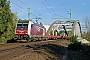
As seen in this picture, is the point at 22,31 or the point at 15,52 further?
the point at 22,31

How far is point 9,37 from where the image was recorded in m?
39.9

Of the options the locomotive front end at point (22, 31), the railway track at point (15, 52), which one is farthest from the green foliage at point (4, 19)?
the railway track at point (15, 52)

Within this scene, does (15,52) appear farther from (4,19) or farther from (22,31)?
(4,19)

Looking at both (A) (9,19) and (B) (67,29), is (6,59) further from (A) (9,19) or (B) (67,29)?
(B) (67,29)

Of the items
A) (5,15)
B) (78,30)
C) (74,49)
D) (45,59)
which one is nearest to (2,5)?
(5,15)

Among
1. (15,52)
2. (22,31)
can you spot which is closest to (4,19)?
(22,31)

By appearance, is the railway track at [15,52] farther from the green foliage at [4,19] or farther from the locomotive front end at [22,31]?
the green foliage at [4,19]

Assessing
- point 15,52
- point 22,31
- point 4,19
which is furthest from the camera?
point 4,19

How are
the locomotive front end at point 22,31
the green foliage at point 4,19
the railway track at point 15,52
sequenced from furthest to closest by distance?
1. the green foliage at point 4,19
2. the locomotive front end at point 22,31
3. the railway track at point 15,52

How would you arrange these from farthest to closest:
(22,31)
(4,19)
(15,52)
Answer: (4,19), (22,31), (15,52)

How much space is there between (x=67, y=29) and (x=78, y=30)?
51.2 ft

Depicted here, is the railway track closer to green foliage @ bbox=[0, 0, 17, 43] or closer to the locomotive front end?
the locomotive front end

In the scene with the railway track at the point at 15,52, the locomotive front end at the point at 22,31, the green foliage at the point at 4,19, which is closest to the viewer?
the railway track at the point at 15,52

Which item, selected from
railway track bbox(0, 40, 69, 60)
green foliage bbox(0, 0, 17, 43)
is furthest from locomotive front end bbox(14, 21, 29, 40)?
Answer: railway track bbox(0, 40, 69, 60)
